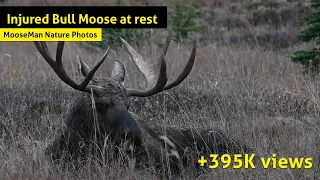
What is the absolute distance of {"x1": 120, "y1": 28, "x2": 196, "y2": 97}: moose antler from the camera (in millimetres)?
5305

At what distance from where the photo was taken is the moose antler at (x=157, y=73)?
5305 millimetres

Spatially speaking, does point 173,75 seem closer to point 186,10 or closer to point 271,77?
point 271,77

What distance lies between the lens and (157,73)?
19.8 feet
